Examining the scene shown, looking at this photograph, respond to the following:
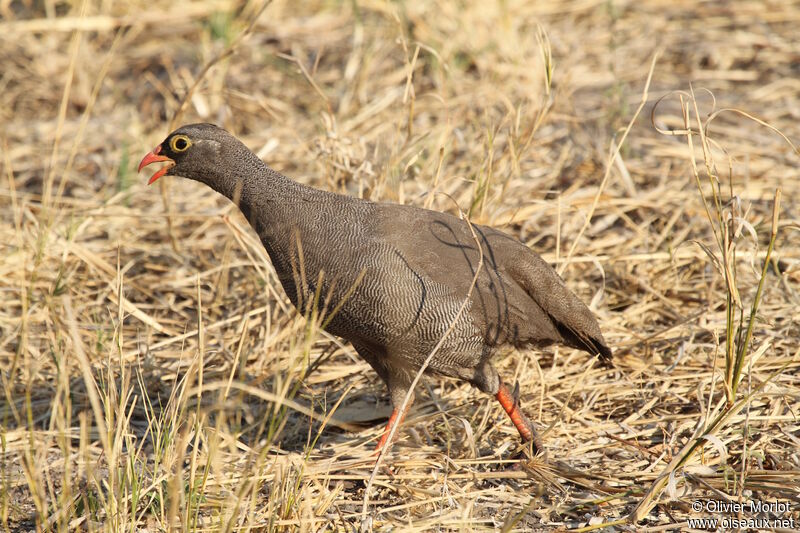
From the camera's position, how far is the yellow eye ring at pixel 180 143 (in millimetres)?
4574

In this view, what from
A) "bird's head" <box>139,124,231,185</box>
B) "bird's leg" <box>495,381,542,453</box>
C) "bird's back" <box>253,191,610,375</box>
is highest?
"bird's head" <box>139,124,231,185</box>

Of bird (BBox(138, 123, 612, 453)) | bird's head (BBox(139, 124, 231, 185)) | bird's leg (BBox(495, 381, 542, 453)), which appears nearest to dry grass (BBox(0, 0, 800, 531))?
bird's leg (BBox(495, 381, 542, 453))

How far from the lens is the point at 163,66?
28.6 ft

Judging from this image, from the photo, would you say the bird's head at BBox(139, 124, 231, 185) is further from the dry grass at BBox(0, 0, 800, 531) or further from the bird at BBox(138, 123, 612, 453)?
the dry grass at BBox(0, 0, 800, 531)

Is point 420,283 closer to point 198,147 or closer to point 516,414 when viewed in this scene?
point 516,414

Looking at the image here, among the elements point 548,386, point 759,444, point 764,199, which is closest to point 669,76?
point 764,199

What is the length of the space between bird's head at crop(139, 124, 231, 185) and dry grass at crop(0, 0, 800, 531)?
480 millimetres

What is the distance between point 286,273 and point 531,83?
387 centimetres

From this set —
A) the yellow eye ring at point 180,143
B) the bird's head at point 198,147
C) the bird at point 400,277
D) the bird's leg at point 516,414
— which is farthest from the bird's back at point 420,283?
the yellow eye ring at point 180,143

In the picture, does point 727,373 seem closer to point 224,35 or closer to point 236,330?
point 236,330

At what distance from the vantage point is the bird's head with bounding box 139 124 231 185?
15.0ft

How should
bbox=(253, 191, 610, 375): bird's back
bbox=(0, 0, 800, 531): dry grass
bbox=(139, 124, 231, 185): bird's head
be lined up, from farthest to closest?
bbox=(139, 124, 231, 185): bird's head → bbox=(253, 191, 610, 375): bird's back → bbox=(0, 0, 800, 531): dry grass

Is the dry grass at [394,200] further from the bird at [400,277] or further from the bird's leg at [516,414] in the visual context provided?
the bird at [400,277]

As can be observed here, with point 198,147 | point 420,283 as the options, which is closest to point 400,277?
point 420,283
